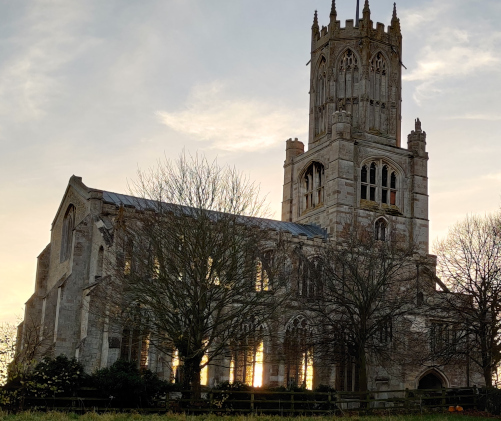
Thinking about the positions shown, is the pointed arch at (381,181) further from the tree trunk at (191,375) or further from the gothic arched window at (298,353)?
the tree trunk at (191,375)

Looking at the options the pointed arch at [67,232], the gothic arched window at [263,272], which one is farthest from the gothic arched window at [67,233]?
the gothic arched window at [263,272]

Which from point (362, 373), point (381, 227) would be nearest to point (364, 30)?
point (381, 227)

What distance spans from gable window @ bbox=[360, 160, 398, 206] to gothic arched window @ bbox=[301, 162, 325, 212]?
10.3 ft

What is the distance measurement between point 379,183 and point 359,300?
667 inches

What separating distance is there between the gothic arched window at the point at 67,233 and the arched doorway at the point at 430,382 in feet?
82.0

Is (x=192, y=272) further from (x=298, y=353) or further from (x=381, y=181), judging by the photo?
(x=381, y=181)

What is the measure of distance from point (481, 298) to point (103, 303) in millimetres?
19178

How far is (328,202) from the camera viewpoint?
54.4 metres

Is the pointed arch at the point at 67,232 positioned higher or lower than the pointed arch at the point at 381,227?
lower

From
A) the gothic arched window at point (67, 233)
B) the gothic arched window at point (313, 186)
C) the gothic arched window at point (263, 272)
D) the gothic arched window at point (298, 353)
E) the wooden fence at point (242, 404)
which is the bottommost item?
the wooden fence at point (242, 404)

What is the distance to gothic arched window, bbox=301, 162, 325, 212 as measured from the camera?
187ft

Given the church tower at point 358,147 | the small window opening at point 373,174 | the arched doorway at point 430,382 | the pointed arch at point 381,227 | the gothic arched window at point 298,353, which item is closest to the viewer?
the gothic arched window at point 298,353

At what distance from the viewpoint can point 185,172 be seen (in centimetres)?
3522

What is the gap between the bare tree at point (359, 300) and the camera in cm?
4122
